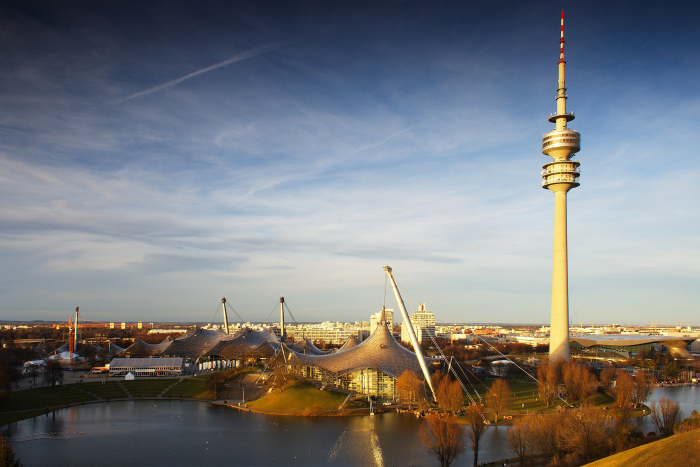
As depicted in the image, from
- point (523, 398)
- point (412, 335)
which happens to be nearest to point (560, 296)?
point (523, 398)

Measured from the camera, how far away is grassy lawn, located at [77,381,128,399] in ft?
139

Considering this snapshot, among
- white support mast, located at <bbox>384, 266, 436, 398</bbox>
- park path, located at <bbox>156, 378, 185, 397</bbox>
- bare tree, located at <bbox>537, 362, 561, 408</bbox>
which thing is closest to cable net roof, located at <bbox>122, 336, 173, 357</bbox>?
park path, located at <bbox>156, 378, 185, 397</bbox>

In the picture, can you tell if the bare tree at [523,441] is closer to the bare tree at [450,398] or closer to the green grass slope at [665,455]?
the green grass slope at [665,455]

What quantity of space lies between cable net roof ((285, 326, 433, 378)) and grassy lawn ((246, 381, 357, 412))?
2.29 meters

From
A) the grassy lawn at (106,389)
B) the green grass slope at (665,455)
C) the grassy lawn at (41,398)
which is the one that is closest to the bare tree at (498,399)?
the green grass slope at (665,455)

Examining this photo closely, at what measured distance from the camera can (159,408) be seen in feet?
125

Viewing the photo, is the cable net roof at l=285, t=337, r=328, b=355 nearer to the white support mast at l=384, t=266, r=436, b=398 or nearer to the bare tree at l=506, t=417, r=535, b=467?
the white support mast at l=384, t=266, r=436, b=398

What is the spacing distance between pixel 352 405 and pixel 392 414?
3.17 m

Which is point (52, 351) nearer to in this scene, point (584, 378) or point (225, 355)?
point (225, 355)

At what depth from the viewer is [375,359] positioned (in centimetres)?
3934

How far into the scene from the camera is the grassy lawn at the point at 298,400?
1405 inches

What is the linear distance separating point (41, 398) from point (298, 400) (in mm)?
18934

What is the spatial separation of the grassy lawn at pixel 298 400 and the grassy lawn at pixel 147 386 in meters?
11.4

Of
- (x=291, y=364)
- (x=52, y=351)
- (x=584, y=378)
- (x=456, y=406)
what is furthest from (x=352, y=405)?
(x=52, y=351)
